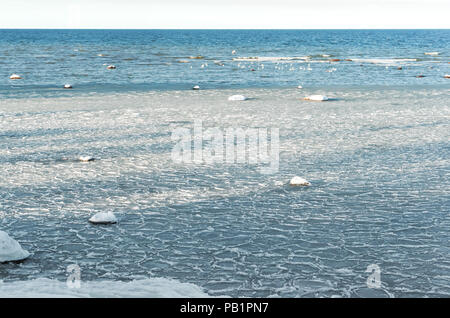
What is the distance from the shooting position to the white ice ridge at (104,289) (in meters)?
5.08

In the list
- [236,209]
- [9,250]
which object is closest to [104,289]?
[9,250]

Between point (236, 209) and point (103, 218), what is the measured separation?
1948 millimetres

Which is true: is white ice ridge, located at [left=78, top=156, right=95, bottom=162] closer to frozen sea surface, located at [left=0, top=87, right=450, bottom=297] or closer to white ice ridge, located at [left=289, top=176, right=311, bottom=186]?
frozen sea surface, located at [left=0, top=87, right=450, bottom=297]

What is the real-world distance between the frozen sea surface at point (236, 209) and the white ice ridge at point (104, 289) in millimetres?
72

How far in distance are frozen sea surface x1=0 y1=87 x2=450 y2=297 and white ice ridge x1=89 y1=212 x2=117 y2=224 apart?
133 millimetres

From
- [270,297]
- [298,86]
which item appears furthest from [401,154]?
[298,86]

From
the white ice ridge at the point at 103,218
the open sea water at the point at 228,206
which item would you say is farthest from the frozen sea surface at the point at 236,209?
the white ice ridge at the point at 103,218

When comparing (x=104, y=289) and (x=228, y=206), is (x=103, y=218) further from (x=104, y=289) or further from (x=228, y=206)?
(x=104, y=289)

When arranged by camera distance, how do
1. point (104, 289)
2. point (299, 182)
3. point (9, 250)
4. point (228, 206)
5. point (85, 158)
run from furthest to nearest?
point (85, 158) → point (299, 182) → point (228, 206) → point (9, 250) → point (104, 289)

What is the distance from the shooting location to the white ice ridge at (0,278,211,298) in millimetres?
5078

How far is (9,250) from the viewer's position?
5984 millimetres

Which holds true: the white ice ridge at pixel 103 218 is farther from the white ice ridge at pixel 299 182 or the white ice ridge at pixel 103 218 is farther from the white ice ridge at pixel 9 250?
the white ice ridge at pixel 299 182

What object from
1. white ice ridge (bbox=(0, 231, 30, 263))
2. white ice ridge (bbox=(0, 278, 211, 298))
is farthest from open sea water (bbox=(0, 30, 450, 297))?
white ice ridge (bbox=(0, 231, 30, 263))

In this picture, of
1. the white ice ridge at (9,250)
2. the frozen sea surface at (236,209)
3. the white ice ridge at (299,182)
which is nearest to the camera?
the frozen sea surface at (236,209)
